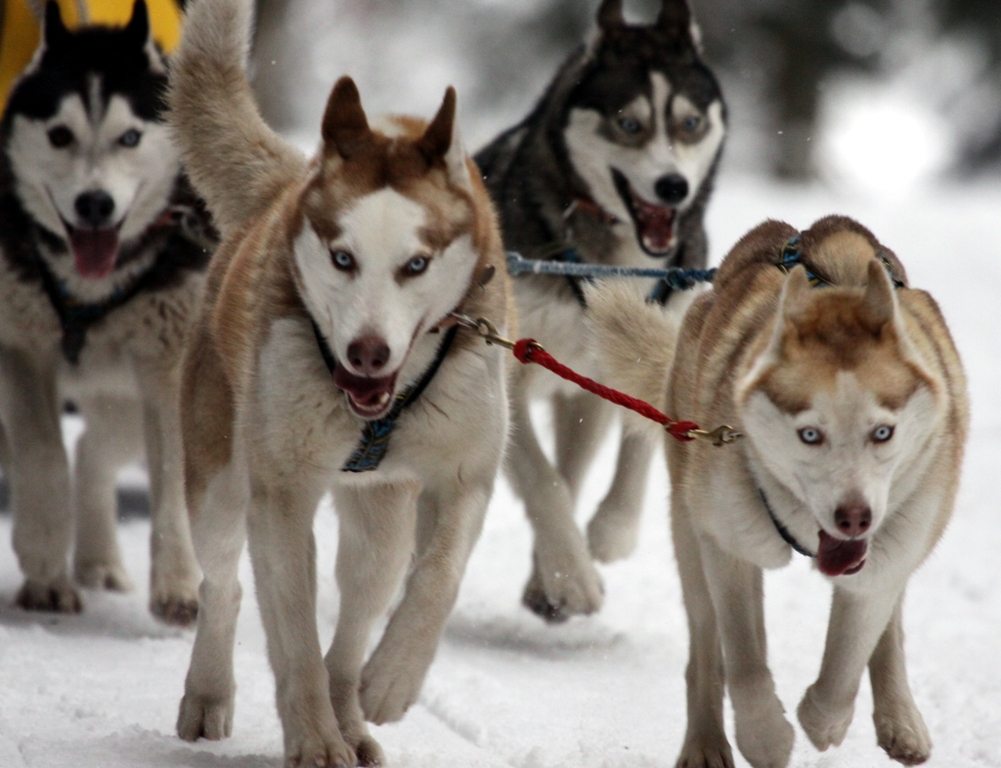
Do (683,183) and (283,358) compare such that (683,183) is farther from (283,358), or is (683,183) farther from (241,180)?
(283,358)

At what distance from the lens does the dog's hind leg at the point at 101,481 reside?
6.16 m

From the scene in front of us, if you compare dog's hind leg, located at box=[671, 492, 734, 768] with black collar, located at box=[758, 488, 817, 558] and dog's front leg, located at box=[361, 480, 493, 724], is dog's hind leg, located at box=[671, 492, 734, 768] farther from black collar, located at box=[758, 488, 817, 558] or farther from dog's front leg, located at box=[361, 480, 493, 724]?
dog's front leg, located at box=[361, 480, 493, 724]

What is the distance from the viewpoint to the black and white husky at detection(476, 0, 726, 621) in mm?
5941

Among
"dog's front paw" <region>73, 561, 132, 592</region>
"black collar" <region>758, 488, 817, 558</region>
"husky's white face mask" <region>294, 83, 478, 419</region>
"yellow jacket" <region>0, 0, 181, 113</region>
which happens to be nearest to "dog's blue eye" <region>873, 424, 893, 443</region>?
"black collar" <region>758, 488, 817, 558</region>

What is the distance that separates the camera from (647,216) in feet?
20.4

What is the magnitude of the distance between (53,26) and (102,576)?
2.15 metres

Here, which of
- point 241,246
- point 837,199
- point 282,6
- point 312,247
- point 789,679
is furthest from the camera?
point 837,199

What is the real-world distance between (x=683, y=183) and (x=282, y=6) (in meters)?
10.2

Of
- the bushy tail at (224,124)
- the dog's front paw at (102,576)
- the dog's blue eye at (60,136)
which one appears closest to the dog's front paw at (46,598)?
the dog's front paw at (102,576)

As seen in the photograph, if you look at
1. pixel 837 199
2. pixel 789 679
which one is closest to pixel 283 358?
pixel 789 679

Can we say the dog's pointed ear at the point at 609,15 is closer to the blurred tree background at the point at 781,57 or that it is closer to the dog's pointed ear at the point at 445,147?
the dog's pointed ear at the point at 445,147

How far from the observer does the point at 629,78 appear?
20.6 feet

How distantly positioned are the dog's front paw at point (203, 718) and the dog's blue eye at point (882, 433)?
189 centimetres

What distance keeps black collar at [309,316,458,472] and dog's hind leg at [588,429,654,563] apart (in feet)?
7.55
